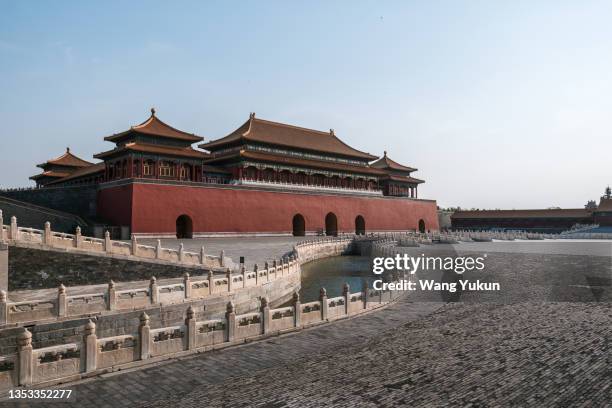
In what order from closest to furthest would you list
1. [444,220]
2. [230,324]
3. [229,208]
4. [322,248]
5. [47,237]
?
1. [230,324]
2. [47,237]
3. [322,248]
4. [229,208]
5. [444,220]

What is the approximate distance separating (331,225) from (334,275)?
18.2 meters

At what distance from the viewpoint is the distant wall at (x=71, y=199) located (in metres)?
31.6

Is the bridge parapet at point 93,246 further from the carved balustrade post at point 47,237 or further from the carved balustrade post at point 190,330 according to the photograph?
the carved balustrade post at point 190,330

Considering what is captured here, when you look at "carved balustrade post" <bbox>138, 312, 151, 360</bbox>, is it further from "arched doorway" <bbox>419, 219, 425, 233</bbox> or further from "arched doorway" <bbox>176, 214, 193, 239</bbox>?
"arched doorway" <bbox>419, 219, 425, 233</bbox>

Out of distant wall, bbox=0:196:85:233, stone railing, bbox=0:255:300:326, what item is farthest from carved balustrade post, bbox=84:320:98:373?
distant wall, bbox=0:196:85:233

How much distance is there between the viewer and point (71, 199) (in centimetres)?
3169

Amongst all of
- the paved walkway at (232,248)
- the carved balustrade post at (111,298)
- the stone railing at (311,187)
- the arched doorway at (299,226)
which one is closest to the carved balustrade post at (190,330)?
the carved balustrade post at (111,298)

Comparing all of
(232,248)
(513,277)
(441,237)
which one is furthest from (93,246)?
(441,237)

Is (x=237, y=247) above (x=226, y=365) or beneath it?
above

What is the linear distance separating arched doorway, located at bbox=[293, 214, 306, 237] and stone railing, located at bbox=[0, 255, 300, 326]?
76.6 feet

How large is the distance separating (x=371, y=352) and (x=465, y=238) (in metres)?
40.0

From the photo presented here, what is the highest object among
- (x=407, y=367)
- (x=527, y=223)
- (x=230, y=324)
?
(x=527, y=223)

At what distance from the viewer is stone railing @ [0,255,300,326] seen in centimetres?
1083

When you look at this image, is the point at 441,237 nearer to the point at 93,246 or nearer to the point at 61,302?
the point at 93,246
